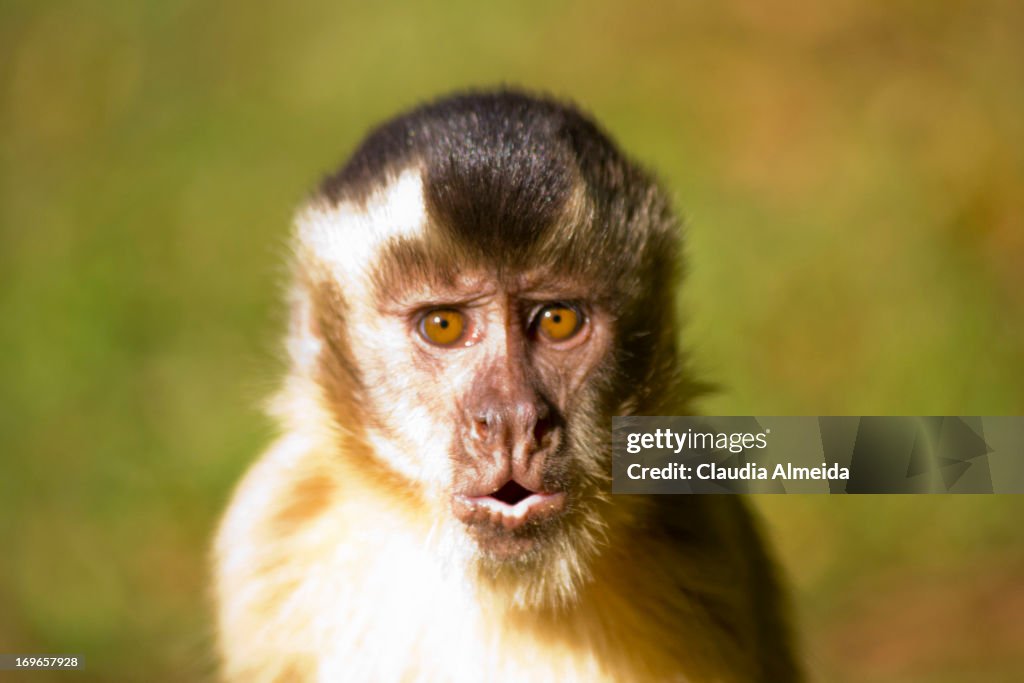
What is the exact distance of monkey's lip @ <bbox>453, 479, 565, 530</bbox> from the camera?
294 cm

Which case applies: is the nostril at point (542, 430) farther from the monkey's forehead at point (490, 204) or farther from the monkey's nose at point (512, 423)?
the monkey's forehead at point (490, 204)

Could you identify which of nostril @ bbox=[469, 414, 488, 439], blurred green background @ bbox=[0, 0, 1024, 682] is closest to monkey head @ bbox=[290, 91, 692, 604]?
nostril @ bbox=[469, 414, 488, 439]

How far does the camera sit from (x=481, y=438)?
288cm

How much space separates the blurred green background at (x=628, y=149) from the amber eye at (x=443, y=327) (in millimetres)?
2932

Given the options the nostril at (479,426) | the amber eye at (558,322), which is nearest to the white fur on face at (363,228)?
the amber eye at (558,322)

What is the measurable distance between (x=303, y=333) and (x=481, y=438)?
3.10ft

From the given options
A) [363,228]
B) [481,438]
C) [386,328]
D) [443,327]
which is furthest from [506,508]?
[363,228]

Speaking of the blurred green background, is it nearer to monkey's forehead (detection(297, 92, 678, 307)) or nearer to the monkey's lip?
monkey's forehead (detection(297, 92, 678, 307))

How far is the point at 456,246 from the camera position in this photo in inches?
124

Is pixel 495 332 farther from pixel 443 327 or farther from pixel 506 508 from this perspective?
pixel 506 508

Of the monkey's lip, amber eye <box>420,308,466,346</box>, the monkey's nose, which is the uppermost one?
amber eye <box>420,308,466,346</box>

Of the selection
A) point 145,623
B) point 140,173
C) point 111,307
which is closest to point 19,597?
point 145,623

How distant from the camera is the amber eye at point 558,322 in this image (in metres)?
3.19

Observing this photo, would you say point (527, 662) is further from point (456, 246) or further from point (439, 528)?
point (456, 246)
